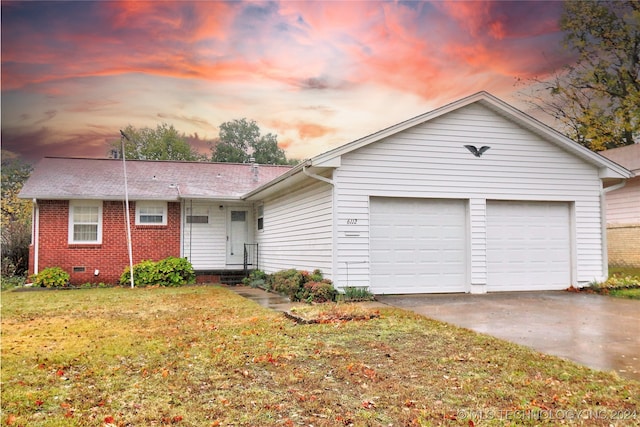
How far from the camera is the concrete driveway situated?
5.78 meters

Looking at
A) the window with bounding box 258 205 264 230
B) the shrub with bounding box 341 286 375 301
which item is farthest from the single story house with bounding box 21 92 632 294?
the window with bounding box 258 205 264 230

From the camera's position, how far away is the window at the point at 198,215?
18094 mm

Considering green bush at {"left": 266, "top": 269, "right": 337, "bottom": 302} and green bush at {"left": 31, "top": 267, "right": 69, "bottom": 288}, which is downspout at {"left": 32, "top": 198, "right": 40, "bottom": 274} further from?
green bush at {"left": 266, "top": 269, "right": 337, "bottom": 302}

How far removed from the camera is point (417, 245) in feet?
38.7

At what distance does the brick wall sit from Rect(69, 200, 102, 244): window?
717 inches

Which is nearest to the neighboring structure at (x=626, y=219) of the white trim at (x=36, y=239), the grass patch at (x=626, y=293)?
the grass patch at (x=626, y=293)

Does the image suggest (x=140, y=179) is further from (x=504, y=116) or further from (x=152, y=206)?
(x=504, y=116)

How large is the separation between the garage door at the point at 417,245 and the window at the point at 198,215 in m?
8.70

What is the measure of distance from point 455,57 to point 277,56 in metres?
5.72

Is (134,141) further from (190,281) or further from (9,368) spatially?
(9,368)

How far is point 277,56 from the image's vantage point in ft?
52.8

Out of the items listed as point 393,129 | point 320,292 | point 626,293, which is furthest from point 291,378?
point 626,293

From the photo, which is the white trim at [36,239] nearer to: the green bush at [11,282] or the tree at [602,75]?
the green bush at [11,282]

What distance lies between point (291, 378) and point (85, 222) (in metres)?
14.6
